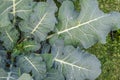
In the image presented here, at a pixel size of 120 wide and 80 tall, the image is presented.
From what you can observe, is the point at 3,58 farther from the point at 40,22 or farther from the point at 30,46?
the point at 40,22

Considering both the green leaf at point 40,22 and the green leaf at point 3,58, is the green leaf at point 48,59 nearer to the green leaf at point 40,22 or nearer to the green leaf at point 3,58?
the green leaf at point 40,22

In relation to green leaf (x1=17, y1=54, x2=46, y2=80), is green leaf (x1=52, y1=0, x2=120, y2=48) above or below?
above

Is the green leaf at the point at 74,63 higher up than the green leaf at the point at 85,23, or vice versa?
the green leaf at the point at 85,23

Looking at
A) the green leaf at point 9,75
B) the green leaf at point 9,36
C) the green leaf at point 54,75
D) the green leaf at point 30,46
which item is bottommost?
the green leaf at point 54,75

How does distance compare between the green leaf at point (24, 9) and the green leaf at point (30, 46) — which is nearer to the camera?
the green leaf at point (24, 9)

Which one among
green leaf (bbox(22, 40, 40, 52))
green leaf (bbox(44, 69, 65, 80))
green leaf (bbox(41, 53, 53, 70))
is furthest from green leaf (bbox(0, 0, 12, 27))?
green leaf (bbox(44, 69, 65, 80))

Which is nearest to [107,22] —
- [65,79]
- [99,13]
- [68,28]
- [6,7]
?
[99,13]

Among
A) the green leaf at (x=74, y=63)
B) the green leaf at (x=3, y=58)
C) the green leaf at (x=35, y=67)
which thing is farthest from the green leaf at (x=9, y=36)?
the green leaf at (x=74, y=63)

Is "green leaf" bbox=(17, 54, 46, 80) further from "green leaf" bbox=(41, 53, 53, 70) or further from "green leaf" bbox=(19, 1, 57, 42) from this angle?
"green leaf" bbox=(19, 1, 57, 42)
